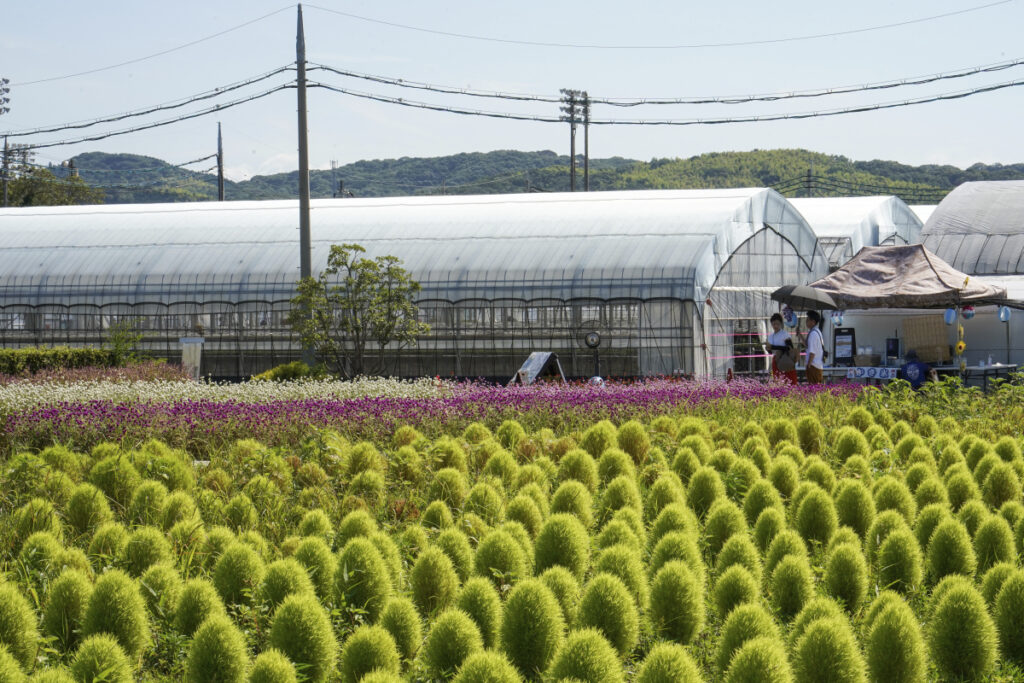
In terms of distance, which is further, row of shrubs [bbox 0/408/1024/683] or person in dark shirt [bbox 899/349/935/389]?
person in dark shirt [bbox 899/349/935/389]

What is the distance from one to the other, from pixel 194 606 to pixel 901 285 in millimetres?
16492

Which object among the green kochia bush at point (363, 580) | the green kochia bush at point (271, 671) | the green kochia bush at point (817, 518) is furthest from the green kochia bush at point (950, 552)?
the green kochia bush at point (271, 671)

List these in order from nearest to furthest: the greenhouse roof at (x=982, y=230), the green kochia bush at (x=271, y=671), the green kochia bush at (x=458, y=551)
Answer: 1. the green kochia bush at (x=271, y=671)
2. the green kochia bush at (x=458, y=551)
3. the greenhouse roof at (x=982, y=230)

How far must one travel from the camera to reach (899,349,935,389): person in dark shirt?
19125mm

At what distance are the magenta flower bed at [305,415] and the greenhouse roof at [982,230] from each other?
19.9m

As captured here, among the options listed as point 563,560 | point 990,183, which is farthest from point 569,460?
point 990,183

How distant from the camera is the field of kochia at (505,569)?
15.7 feet

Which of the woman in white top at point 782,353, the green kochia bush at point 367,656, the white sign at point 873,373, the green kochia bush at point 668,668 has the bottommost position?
the white sign at point 873,373

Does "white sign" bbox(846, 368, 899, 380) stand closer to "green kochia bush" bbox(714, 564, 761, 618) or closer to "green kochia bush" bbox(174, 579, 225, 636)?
"green kochia bush" bbox(714, 564, 761, 618)

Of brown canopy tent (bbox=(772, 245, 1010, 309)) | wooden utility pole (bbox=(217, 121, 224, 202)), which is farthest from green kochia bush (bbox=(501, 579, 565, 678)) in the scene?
wooden utility pole (bbox=(217, 121, 224, 202))

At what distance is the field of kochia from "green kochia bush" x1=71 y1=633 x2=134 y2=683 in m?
0.01

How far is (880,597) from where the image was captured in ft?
17.5

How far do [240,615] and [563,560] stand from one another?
1.74 meters

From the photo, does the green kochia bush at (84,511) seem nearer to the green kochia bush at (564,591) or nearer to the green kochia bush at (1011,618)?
the green kochia bush at (564,591)
